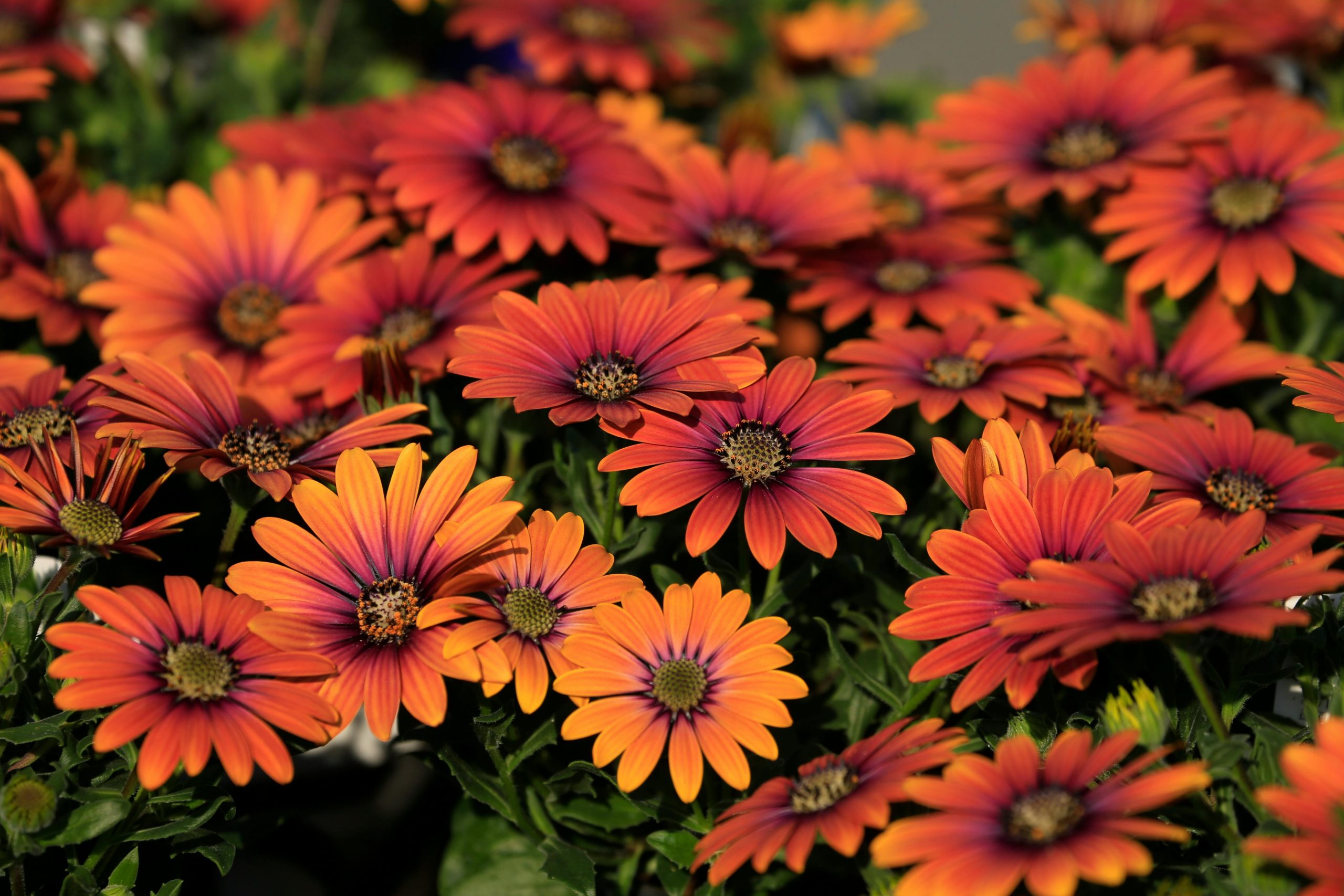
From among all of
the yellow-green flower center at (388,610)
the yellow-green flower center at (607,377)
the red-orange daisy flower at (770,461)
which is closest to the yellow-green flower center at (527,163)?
the yellow-green flower center at (607,377)

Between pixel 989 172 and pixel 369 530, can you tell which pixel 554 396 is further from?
pixel 989 172

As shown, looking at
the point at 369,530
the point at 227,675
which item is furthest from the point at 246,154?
the point at 227,675

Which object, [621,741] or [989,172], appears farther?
[989,172]

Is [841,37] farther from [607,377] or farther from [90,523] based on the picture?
[90,523]

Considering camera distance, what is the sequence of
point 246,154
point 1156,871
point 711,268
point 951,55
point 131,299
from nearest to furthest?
point 1156,871
point 131,299
point 711,268
point 246,154
point 951,55

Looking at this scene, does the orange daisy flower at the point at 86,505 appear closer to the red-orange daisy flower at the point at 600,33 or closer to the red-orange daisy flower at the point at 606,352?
the red-orange daisy flower at the point at 606,352

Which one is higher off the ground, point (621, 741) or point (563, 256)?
point (563, 256)

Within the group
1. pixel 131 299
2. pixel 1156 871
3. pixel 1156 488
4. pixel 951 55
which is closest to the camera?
pixel 1156 871
